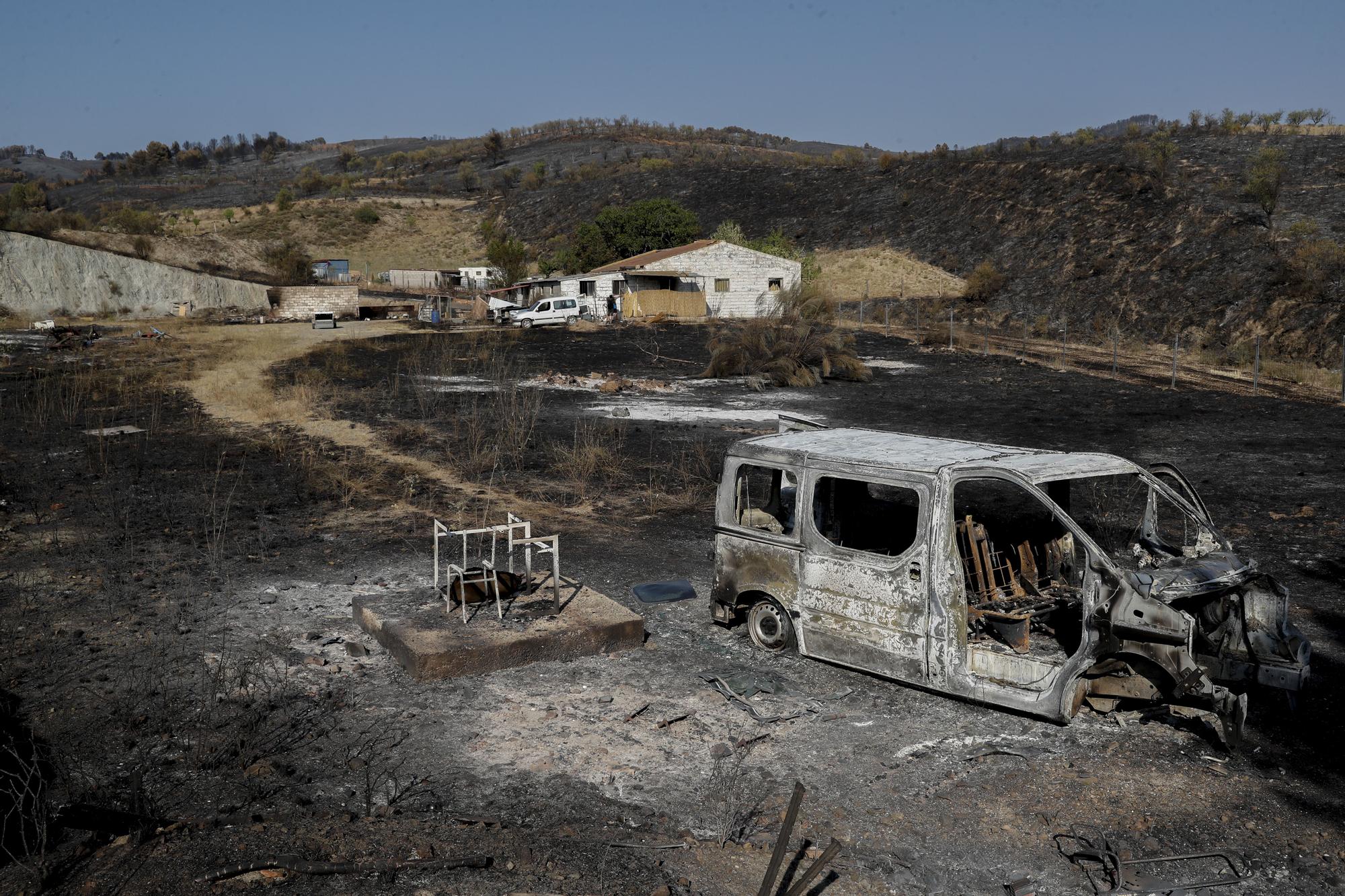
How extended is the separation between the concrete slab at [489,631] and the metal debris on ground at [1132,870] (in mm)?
3722

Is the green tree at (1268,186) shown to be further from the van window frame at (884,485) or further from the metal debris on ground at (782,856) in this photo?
the metal debris on ground at (782,856)

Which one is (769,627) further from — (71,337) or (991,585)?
(71,337)

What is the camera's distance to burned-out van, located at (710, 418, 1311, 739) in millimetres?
5930

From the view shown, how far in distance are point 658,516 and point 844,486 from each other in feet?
15.2

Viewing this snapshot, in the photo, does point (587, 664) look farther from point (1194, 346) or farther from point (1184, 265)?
point (1184, 265)

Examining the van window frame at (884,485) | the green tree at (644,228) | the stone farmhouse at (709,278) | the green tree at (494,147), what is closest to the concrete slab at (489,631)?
the van window frame at (884,485)

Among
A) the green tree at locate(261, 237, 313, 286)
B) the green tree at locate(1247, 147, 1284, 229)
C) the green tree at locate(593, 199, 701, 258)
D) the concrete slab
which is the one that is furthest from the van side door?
the green tree at locate(593, 199, 701, 258)

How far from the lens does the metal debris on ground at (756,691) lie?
21.8 feet

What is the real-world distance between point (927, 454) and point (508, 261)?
62.9m

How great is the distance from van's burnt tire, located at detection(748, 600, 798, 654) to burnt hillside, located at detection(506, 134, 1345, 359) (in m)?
29.7

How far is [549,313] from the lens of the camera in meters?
46.3

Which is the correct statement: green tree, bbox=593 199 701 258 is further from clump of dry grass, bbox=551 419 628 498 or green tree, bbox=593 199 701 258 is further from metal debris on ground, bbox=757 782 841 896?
metal debris on ground, bbox=757 782 841 896

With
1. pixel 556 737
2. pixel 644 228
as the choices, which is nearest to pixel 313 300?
pixel 644 228

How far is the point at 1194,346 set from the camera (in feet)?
118
